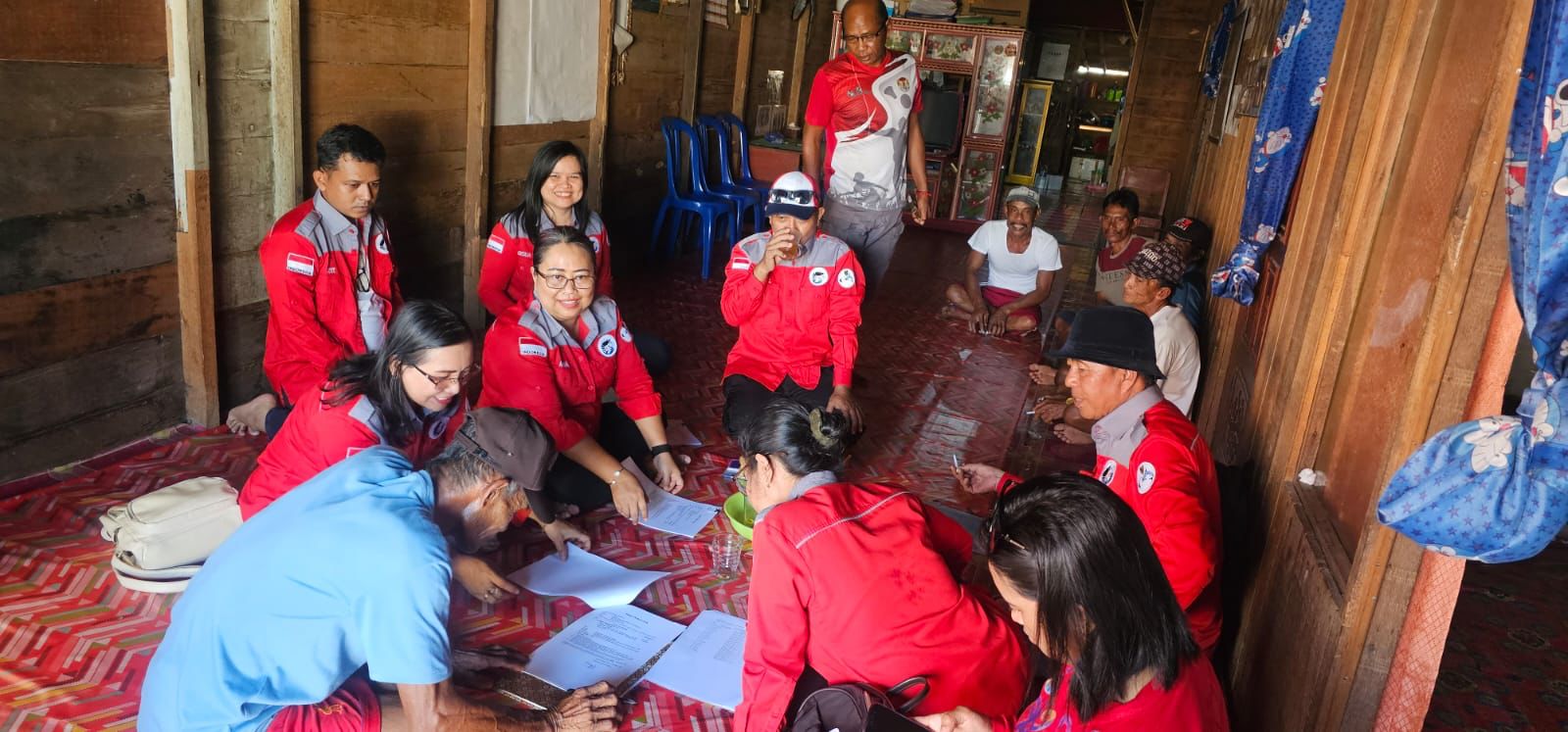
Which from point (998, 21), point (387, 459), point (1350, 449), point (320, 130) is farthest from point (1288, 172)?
point (998, 21)

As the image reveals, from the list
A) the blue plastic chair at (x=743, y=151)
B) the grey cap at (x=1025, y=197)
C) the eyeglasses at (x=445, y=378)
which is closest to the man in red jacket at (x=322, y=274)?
the eyeglasses at (x=445, y=378)

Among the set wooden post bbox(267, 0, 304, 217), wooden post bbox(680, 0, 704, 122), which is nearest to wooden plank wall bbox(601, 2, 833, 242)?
A: wooden post bbox(680, 0, 704, 122)

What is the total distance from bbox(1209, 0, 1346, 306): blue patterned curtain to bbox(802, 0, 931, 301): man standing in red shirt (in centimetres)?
142

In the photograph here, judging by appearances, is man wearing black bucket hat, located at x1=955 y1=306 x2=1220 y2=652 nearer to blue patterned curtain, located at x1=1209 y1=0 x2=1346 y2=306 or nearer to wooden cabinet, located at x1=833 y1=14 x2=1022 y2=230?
blue patterned curtain, located at x1=1209 y1=0 x2=1346 y2=306

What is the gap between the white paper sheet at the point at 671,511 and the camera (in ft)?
9.59

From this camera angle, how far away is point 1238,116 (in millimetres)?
4922

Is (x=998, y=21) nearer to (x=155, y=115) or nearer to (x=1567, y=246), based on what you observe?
(x=155, y=115)

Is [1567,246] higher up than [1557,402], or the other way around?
[1567,246]

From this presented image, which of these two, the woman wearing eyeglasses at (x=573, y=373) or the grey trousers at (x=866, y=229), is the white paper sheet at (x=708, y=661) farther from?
the grey trousers at (x=866, y=229)

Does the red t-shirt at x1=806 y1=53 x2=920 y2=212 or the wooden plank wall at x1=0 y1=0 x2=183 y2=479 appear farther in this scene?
the red t-shirt at x1=806 y1=53 x2=920 y2=212

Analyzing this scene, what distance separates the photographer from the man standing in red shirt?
4.16 metres

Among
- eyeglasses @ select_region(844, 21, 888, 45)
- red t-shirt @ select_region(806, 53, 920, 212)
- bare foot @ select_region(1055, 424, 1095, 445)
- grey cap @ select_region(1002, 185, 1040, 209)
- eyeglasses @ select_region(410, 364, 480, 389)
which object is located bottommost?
bare foot @ select_region(1055, 424, 1095, 445)

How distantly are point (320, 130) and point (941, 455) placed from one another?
2691 mm

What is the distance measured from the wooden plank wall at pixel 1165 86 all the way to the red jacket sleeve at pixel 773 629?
8.90 metres
